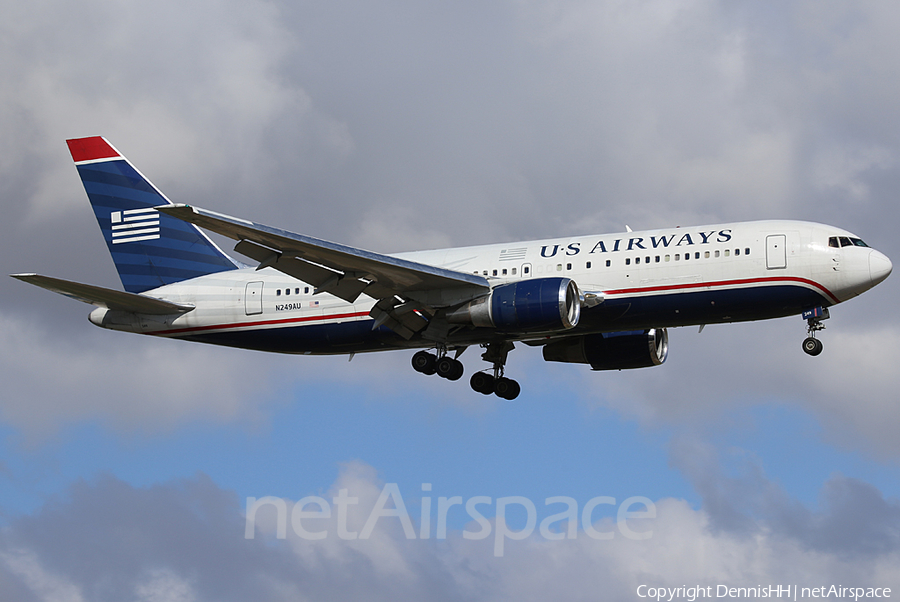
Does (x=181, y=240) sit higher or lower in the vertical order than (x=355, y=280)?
→ higher

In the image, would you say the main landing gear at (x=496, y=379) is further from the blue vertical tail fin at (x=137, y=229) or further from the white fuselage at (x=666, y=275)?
the blue vertical tail fin at (x=137, y=229)

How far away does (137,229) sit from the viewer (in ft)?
150

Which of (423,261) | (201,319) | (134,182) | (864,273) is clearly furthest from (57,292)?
(864,273)

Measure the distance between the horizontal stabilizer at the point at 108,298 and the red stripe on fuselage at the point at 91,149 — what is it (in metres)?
8.03

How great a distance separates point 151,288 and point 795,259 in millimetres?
24461

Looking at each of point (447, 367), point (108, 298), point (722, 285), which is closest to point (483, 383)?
point (447, 367)

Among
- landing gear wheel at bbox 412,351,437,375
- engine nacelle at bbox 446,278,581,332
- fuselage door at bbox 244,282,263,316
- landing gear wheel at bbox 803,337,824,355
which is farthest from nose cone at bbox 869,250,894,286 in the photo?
fuselage door at bbox 244,282,263,316

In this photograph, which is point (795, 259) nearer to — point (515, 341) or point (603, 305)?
point (603, 305)

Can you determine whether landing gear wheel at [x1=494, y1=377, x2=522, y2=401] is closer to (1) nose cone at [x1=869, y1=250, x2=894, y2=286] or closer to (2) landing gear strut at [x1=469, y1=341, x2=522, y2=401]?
(2) landing gear strut at [x1=469, y1=341, x2=522, y2=401]

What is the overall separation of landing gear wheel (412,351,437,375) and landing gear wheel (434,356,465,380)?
165mm

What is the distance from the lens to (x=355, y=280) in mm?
37062

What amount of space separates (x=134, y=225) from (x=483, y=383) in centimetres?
1575

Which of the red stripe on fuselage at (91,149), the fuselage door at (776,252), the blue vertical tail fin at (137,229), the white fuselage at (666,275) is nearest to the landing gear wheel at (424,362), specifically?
the white fuselage at (666,275)

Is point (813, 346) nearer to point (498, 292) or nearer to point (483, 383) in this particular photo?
point (498, 292)
